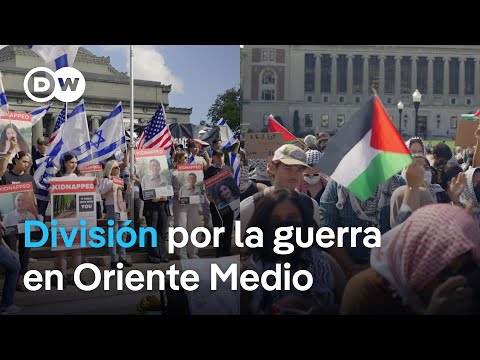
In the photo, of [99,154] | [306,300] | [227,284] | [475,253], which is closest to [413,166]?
[475,253]

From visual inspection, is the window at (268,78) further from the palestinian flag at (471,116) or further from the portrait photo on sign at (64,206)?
the portrait photo on sign at (64,206)

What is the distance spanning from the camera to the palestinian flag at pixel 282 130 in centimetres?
567

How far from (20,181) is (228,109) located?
68.0 inches

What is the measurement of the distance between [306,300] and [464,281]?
44.2 inches

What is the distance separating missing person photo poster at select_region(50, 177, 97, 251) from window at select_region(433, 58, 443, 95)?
275 centimetres

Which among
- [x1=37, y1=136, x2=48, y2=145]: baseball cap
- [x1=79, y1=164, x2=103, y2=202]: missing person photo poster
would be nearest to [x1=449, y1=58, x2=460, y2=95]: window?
[x1=79, y1=164, x2=103, y2=202]: missing person photo poster

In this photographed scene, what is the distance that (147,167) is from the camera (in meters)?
6.69

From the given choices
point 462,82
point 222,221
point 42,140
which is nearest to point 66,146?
point 42,140

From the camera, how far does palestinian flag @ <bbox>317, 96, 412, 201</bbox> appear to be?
5.61m

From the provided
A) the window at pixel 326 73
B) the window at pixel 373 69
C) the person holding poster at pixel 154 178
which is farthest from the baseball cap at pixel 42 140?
the window at pixel 373 69

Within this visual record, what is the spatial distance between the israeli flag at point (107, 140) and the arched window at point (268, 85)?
1.30 meters

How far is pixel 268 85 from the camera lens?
573 centimetres

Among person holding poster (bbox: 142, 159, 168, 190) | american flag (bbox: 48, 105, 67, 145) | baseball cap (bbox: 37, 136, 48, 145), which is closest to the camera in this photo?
american flag (bbox: 48, 105, 67, 145)

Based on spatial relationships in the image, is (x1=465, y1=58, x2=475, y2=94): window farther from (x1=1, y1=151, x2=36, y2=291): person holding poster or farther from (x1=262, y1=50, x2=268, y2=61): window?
(x1=1, y1=151, x2=36, y2=291): person holding poster
